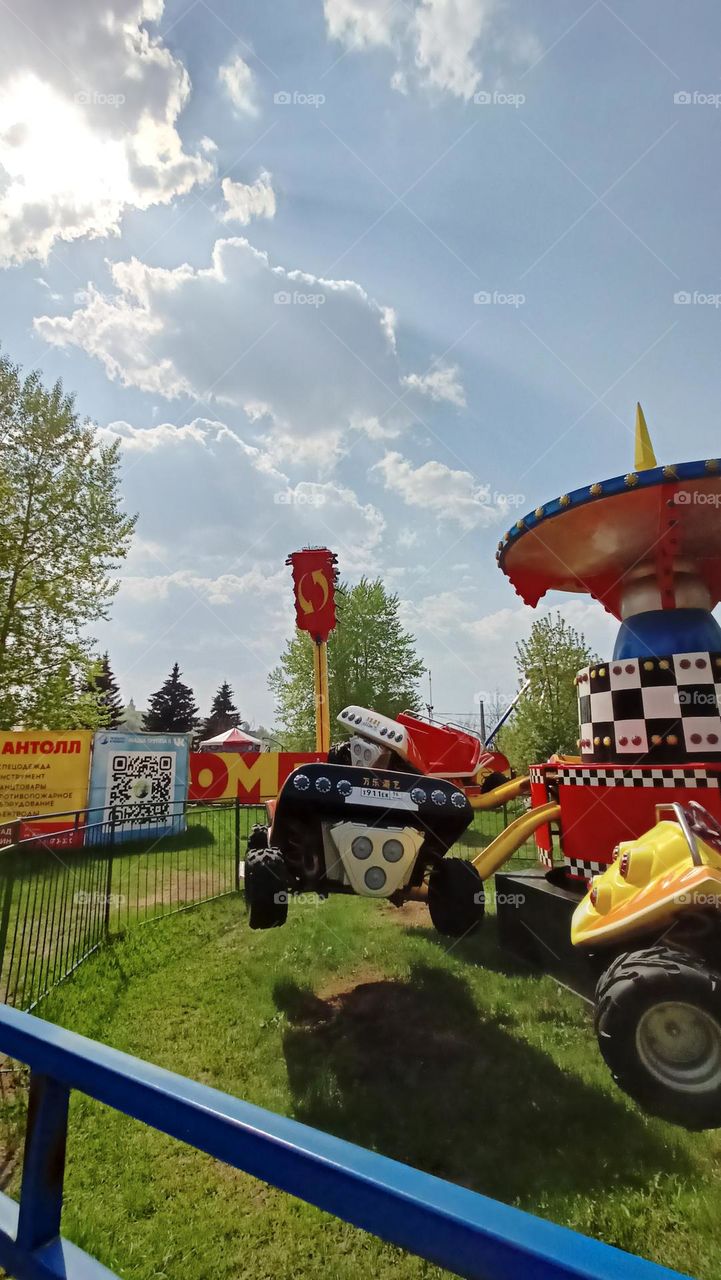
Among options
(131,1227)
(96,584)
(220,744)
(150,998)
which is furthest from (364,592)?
(131,1227)

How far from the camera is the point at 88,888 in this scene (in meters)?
7.06

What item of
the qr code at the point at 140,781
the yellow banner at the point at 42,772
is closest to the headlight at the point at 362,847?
the qr code at the point at 140,781

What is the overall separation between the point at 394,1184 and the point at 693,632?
191 inches

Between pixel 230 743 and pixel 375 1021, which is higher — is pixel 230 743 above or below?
above

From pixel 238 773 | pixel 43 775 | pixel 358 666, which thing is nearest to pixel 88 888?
pixel 43 775

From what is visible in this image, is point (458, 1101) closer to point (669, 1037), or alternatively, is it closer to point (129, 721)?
point (669, 1037)

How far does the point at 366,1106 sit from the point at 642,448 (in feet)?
17.6

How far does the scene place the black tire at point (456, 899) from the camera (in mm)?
4043

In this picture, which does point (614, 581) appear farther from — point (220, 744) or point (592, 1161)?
point (220, 744)

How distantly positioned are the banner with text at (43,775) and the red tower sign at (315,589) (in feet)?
18.8

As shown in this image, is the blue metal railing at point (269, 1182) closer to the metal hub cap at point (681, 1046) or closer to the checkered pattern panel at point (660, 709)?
the metal hub cap at point (681, 1046)

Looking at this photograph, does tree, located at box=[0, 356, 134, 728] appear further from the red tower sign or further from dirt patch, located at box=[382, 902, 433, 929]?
dirt patch, located at box=[382, 902, 433, 929]

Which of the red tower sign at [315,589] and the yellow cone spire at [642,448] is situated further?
the red tower sign at [315,589]

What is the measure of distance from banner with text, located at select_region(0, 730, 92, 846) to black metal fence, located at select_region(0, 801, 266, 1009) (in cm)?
77
